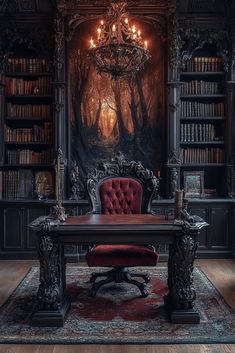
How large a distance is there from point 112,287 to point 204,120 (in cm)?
285

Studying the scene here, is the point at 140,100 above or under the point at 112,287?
above

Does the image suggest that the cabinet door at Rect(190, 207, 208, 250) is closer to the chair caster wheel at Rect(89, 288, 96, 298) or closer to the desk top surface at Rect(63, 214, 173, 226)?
the desk top surface at Rect(63, 214, 173, 226)

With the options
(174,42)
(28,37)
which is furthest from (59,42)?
(174,42)

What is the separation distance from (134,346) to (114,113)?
12.2 ft

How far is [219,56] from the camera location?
20.8ft

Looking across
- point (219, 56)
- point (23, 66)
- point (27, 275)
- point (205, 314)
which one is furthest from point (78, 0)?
point (205, 314)

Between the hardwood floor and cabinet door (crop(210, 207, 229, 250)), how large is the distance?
229 mm

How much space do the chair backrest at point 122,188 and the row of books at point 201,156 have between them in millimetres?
1698

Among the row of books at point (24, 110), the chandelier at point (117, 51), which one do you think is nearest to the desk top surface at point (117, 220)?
the chandelier at point (117, 51)

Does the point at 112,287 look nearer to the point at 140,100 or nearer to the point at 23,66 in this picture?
the point at 140,100

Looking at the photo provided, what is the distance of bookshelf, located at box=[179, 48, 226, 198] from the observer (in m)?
6.36

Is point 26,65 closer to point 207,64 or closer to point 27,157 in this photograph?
point 27,157

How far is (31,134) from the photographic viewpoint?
6426mm

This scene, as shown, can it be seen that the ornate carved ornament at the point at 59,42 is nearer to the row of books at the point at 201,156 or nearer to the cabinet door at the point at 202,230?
the row of books at the point at 201,156
